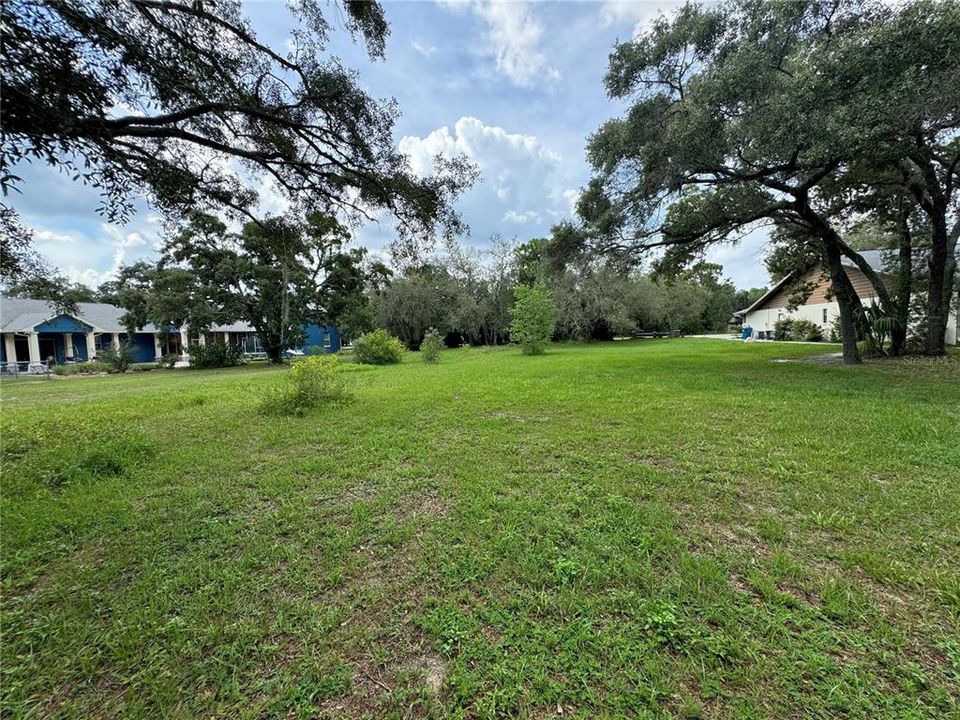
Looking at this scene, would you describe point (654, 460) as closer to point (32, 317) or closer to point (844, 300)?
point (844, 300)

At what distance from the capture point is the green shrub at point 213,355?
1955 centimetres

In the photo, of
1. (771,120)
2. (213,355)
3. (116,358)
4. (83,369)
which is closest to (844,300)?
(771,120)

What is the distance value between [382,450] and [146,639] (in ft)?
8.19

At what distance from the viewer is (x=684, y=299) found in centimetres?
3291

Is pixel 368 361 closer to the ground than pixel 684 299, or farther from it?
closer to the ground

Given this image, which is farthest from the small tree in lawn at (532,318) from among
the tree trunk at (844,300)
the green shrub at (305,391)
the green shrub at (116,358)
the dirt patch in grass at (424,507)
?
the green shrub at (116,358)

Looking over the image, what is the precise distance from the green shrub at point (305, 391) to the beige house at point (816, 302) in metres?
15.3

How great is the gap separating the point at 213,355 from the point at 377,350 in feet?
34.9

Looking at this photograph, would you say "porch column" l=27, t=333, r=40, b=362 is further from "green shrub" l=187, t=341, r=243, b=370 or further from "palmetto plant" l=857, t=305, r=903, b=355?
"palmetto plant" l=857, t=305, r=903, b=355

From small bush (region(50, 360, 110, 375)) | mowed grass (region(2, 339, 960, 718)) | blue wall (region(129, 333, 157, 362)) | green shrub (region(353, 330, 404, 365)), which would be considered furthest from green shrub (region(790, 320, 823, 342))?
blue wall (region(129, 333, 157, 362))

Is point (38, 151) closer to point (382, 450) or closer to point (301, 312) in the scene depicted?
point (382, 450)

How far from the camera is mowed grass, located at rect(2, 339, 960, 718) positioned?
4.57 ft

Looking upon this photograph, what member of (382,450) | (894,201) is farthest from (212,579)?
(894,201)

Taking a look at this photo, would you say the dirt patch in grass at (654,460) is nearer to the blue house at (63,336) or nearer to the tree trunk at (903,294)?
the tree trunk at (903,294)
